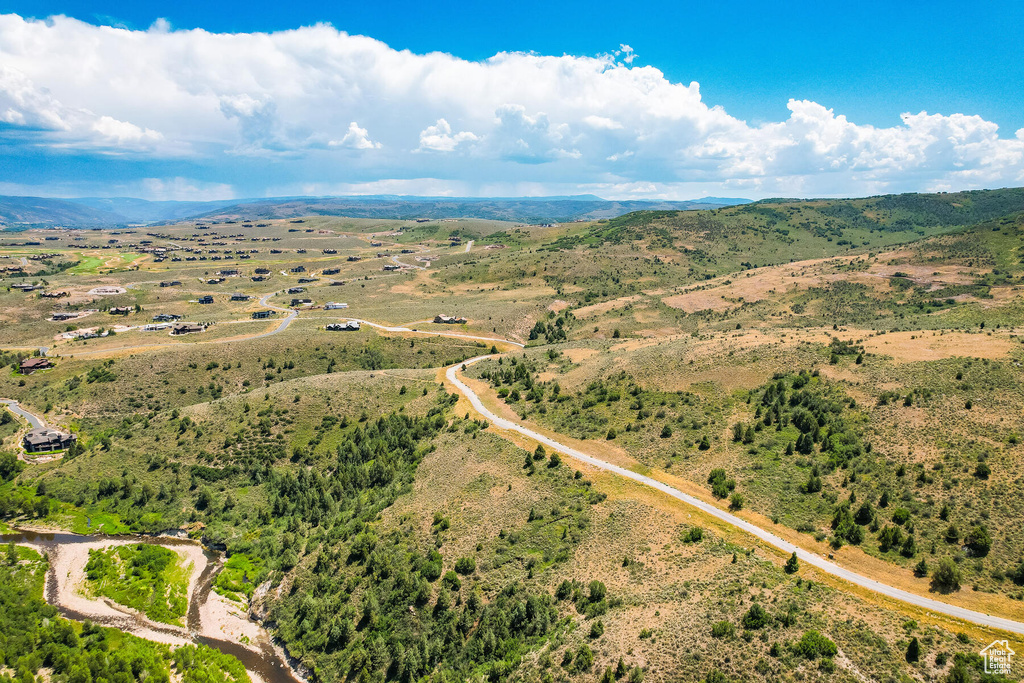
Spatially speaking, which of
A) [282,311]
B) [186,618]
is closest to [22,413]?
[186,618]

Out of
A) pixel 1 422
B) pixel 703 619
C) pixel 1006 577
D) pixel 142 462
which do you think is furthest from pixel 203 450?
pixel 1006 577

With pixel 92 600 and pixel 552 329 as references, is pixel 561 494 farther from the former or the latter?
pixel 552 329

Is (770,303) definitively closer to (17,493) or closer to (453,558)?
(453,558)

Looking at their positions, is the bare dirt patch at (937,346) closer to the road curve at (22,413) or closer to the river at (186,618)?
the river at (186,618)

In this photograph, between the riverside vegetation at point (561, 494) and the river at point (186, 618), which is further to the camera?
the river at point (186, 618)

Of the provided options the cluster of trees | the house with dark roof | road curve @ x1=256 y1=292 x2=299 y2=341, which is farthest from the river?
the cluster of trees

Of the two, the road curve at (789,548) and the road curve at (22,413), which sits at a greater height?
the road curve at (789,548)

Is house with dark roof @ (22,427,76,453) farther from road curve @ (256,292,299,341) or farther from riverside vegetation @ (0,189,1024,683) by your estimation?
road curve @ (256,292,299,341)

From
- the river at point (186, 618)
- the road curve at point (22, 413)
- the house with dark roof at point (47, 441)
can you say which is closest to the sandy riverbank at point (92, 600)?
the river at point (186, 618)
